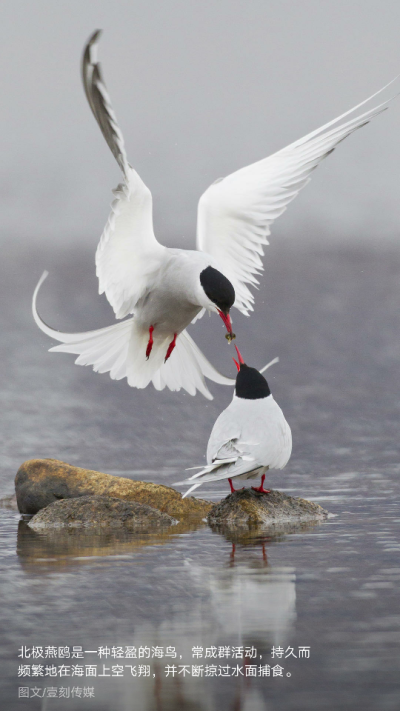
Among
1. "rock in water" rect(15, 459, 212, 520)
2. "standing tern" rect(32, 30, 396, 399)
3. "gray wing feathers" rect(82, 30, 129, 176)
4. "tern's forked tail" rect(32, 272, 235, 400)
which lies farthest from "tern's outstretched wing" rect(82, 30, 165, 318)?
"rock in water" rect(15, 459, 212, 520)

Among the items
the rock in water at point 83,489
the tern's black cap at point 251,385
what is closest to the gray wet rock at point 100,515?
the rock in water at point 83,489

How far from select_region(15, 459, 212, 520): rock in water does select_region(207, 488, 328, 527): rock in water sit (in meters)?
0.61

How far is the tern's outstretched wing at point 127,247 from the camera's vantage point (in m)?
6.47

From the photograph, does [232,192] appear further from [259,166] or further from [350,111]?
[350,111]

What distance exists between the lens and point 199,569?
4730 mm

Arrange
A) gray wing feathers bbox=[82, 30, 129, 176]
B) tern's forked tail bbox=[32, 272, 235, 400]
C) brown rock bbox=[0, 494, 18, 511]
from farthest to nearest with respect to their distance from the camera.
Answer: brown rock bbox=[0, 494, 18, 511] < tern's forked tail bbox=[32, 272, 235, 400] < gray wing feathers bbox=[82, 30, 129, 176]

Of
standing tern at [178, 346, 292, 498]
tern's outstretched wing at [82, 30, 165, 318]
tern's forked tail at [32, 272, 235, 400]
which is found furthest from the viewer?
tern's forked tail at [32, 272, 235, 400]

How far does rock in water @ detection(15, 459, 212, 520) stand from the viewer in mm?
7234

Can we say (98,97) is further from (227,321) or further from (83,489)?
(83,489)

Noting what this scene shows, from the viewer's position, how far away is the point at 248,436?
6098 mm

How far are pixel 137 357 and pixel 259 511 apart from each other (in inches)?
96.4

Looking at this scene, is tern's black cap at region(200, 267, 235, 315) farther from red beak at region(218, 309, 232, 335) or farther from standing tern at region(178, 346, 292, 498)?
standing tern at region(178, 346, 292, 498)

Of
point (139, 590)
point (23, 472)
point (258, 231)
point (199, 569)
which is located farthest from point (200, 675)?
point (258, 231)

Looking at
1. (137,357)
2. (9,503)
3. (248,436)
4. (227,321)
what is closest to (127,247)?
(227,321)
